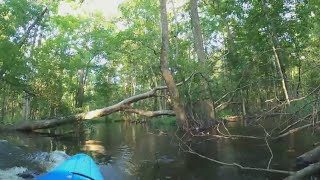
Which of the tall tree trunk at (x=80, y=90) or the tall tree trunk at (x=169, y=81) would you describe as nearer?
the tall tree trunk at (x=169, y=81)

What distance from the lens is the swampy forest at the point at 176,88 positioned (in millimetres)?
8625

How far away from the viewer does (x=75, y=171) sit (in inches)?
241

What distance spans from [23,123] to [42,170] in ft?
39.7

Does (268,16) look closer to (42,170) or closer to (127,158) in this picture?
(127,158)

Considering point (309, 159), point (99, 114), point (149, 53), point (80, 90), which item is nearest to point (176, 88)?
point (99, 114)

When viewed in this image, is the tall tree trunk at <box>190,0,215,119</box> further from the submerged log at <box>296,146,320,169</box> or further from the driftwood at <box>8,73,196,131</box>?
the submerged log at <box>296,146,320,169</box>

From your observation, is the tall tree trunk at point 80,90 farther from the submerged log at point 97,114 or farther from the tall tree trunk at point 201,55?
the tall tree trunk at point 201,55

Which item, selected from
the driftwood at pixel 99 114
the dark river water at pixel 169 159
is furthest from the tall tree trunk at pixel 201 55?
the driftwood at pixel 99 114

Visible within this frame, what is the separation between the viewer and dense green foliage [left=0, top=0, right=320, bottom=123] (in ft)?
49.6

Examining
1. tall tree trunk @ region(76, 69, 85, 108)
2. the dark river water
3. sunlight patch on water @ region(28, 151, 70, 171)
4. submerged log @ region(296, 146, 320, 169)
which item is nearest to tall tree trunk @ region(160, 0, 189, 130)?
the dark river water

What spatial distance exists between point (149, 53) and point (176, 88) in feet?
59.8

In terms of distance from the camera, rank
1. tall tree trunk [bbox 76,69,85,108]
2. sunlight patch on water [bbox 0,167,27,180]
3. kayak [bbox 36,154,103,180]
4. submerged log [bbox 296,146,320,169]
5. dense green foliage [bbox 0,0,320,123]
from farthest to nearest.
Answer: tall tree trunk [bbox 76,69,85,108] < dense green foliage [bbox 0,0,320,123] < submerged log [bbox 296,146,320,169] < sunlight patch on water [bbox 0,167,27,180] < kayak [bbox 36,154,103,180]

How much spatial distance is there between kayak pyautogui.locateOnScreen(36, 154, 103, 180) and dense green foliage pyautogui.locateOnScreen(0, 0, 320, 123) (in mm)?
3243

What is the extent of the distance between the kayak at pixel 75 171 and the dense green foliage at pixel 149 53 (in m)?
3.24
